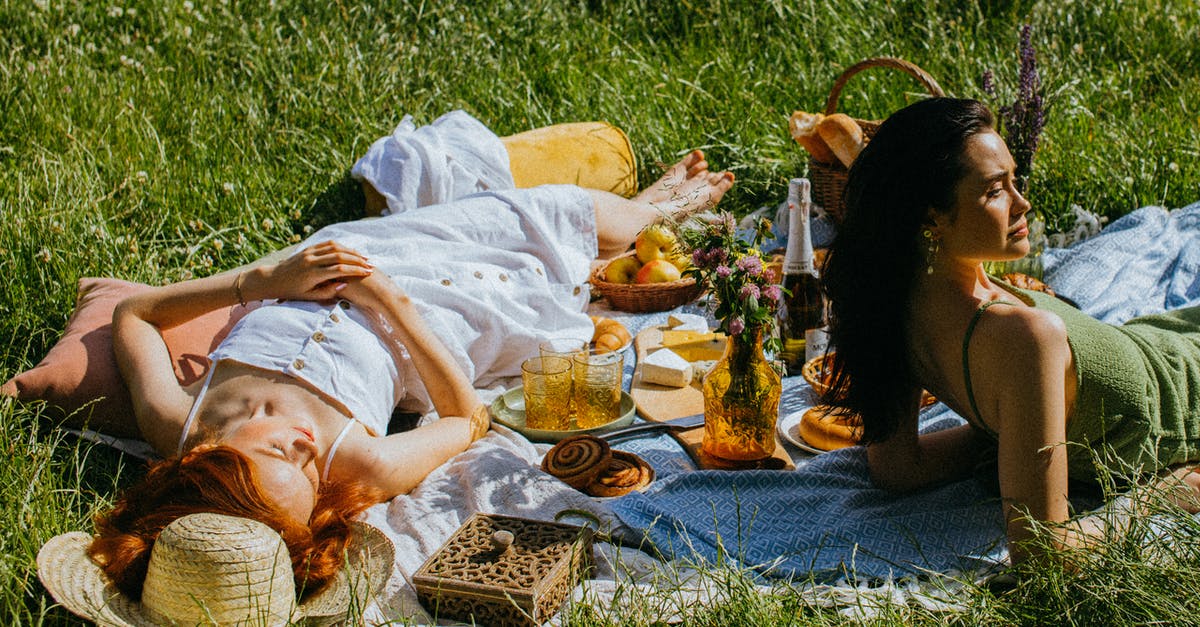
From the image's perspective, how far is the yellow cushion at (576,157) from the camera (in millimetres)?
5520

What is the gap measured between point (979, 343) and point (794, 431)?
114cm

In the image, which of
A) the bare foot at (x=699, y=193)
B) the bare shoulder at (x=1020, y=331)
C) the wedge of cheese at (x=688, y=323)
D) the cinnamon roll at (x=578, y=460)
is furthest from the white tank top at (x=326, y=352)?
the bare foot at (x=699, y=193)

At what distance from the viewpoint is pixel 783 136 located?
630 centimetres

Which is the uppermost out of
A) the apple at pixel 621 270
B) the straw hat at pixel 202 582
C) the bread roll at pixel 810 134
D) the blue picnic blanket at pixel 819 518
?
the bread roll at pixel 810 134

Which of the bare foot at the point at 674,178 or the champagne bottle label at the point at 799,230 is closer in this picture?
the champagne bottle label at the point at 799,230

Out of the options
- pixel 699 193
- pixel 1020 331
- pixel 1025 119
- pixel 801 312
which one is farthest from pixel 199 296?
pixel 1025 119

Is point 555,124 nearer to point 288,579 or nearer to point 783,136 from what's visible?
point 783,136

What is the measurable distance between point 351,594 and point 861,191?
5.34 feet

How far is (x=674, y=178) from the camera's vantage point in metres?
5.65

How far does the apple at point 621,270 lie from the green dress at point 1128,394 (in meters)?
2.20

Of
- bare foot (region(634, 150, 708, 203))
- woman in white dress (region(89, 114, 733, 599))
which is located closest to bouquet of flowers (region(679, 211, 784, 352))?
woman in white dress (region(89, 114, 733, 599))

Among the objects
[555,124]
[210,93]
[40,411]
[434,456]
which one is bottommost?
[434,456]

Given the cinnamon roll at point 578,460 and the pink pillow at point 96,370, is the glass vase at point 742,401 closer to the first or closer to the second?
the cinnamon roll at point 578,460

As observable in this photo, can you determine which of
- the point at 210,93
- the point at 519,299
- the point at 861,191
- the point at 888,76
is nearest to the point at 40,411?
the point at 519,299
